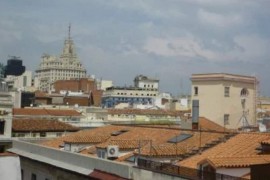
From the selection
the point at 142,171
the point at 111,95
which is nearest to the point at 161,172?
the point at 142,171

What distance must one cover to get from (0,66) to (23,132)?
145 m

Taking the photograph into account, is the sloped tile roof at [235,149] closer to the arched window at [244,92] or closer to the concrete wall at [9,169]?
the concrete wall at [9,169]

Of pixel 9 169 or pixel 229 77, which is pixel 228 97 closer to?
pixel 229 77

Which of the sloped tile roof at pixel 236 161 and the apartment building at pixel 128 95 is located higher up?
the apartment building at pixel 128 95

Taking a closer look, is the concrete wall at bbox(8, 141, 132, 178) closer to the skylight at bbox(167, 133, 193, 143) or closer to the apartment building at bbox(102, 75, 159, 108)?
the skylight at bbox(167, 133, 193, 143)

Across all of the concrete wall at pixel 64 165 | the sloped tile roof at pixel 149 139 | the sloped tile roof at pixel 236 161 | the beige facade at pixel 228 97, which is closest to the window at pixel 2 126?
the concrete wall at pixel 64 165

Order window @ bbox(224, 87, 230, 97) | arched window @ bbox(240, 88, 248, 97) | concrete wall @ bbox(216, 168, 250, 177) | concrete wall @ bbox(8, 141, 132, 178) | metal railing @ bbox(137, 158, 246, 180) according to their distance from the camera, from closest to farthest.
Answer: metal railing @ bbox(137, 158, 246, 180), concrete wall @ bbox(216, 168, 250, 177), concrete wall @ bbox(8, 141, 132, 178), window @ bbox(224, 87, 230, 97), arched window @ bbox(240, 88, 248, 97)

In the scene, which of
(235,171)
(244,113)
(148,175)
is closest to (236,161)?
(235,171)

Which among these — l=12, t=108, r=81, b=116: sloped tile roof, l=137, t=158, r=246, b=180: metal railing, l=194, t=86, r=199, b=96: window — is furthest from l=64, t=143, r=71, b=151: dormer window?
l=12, t=108, r=81, b=116: sloped tile roof

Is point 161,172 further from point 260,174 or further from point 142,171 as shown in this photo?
point 260,174

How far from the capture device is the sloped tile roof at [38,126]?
41.6 m

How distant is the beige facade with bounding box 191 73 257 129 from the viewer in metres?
48.0

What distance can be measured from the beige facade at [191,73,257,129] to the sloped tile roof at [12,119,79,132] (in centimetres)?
1441

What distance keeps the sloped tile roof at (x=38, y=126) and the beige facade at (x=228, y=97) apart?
1441 cm
